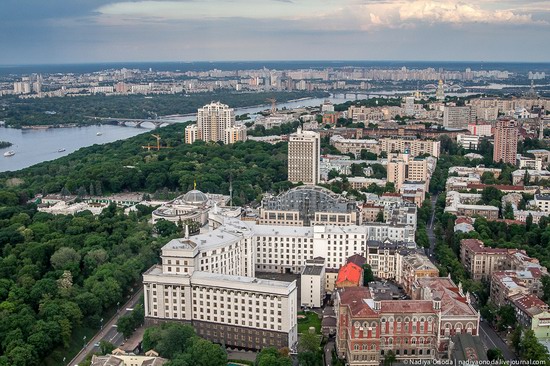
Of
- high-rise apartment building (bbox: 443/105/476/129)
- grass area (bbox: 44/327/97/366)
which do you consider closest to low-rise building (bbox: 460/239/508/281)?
grass area (bbox: 44/327/97/366)

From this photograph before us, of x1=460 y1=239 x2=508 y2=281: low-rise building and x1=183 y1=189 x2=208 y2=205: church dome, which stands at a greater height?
x1=183 y1=189 x2=208 y2=205: church dome

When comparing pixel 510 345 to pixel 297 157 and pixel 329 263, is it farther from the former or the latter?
pixel 297 157

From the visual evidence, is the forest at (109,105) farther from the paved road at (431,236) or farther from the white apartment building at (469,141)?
the paved road at (431,236)

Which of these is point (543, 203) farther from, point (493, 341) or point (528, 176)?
point (493, 341)

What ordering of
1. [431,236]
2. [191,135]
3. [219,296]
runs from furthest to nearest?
[191,135]
[431,236]
[219,296]

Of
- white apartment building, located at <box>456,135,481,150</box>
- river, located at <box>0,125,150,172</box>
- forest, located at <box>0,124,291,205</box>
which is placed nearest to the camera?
forest, located at <box>0,124,291,205</box>

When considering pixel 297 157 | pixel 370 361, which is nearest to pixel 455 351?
pixel 370 361

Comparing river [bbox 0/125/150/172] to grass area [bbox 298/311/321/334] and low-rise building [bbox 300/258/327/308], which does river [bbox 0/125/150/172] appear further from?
grass area [bbox 298/311/321/334]

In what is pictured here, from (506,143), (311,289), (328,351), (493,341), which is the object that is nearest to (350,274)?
(311,289)
